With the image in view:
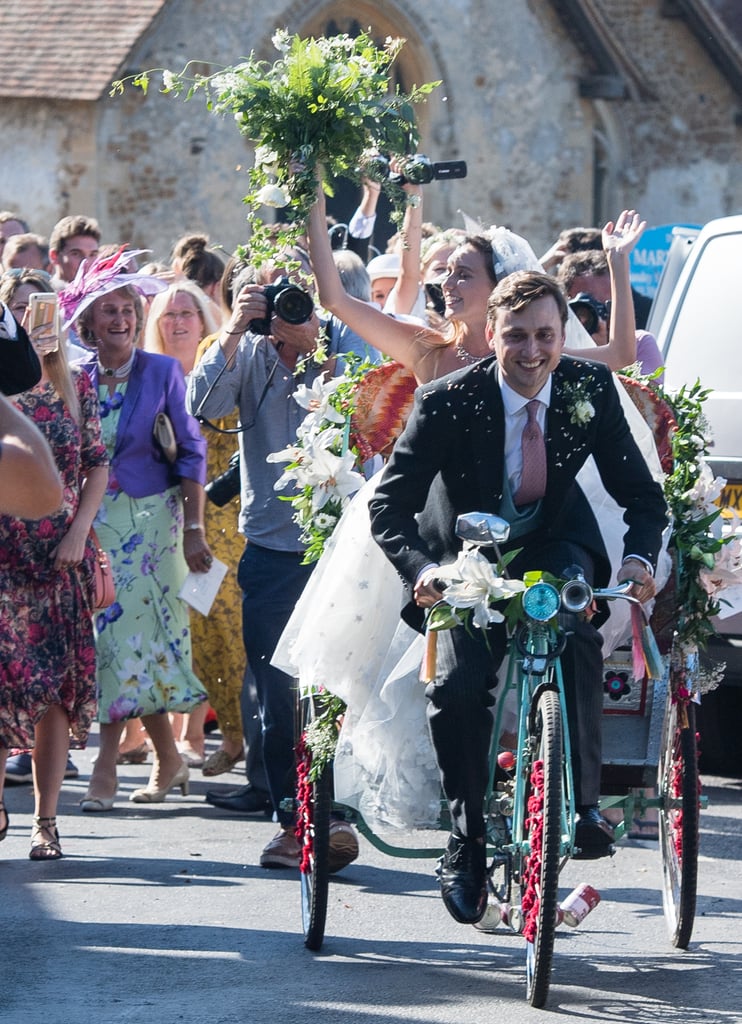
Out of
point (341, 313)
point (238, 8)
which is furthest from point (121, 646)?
point (238, 8)

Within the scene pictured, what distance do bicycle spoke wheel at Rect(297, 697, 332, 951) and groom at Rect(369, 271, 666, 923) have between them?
522mm

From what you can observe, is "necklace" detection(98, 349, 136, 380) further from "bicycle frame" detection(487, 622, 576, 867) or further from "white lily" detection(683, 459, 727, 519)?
"bicycle frame" detection(487, 622, 576, 867)

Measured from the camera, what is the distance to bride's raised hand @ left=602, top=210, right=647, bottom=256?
7469 mm

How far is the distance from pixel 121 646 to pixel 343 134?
3.23 m

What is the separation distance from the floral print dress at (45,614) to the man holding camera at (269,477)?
56 cm

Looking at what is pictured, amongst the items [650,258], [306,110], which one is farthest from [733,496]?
[650,258]

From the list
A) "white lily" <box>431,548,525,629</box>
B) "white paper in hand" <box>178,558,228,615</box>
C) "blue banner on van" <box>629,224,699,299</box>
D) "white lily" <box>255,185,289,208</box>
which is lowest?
"white lily" <box>431,548,525,629</box>

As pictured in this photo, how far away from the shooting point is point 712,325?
31.6 feet

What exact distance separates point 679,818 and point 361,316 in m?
1.99

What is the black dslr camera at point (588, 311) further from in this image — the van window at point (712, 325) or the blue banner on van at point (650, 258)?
the blue banner on van at point (650, 258)

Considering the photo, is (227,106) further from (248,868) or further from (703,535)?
(248,868)

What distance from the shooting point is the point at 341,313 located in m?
6.91

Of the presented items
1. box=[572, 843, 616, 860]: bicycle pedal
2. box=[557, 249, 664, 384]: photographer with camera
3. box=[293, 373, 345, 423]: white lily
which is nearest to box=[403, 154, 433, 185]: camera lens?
box=[293, 373, 345, 423]: white lily

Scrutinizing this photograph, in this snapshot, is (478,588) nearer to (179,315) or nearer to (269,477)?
(269,477)
